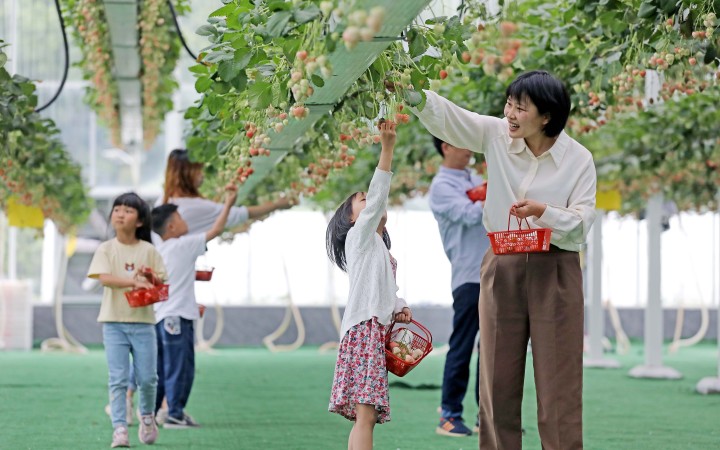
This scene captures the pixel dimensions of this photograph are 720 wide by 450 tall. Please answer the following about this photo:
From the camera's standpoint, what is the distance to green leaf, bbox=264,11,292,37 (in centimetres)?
277

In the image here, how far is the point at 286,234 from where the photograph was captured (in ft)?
54.1

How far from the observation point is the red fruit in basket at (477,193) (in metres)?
5.37

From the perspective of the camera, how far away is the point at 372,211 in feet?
12.2

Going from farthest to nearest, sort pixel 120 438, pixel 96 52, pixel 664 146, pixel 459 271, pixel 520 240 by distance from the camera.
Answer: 1. pixel 664 146
2. pixel 96 52
3. pixel 459 271
4. pixel 120 438
5. pixel 520 240

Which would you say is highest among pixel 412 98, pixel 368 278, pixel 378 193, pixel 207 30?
pixel 207 30

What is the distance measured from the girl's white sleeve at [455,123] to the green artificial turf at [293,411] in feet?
6.90

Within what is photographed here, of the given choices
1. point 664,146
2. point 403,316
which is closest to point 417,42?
point 403,316

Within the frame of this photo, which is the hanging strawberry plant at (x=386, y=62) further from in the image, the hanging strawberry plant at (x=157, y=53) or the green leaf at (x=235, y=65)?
the hanging strawberry plant at (x=157, y=53)

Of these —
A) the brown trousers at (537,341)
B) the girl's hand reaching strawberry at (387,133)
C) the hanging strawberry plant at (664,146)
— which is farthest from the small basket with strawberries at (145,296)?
the hanging strawberry plant at (664,146)

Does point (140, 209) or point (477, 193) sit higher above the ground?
point (477, 193)

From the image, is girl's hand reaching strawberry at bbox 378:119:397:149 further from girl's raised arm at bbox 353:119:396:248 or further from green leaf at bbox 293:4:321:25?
green leaf at bbox 293:4:321:25

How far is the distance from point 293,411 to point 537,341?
Answer: 380cm

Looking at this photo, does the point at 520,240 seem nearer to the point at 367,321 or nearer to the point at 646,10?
the point at 367,321

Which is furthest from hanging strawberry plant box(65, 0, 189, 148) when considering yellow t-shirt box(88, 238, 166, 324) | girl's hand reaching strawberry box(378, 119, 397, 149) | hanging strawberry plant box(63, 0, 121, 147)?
girl's hand reaching strawberry box(378, 119, 397, 149)
